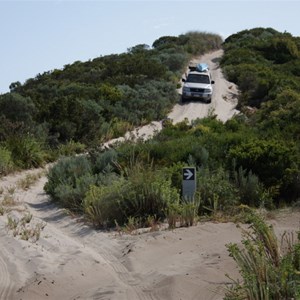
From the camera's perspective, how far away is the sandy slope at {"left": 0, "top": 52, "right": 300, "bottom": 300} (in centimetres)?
660

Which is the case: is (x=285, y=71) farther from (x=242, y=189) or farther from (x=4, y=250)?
(x=4, y=250)

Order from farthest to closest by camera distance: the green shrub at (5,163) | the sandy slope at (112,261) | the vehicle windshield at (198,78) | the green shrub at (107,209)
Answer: the vehicle windshield at (198,78) < the green shrub at (5,163) < the green shrub at (107,209) < the sandy slope at (112,261)

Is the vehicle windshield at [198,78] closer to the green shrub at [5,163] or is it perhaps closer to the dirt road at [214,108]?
the dirt road at [214,108]

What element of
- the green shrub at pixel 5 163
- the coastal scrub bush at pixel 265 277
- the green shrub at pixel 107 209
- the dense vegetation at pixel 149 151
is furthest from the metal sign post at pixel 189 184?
the green shrub at pixel 5 163

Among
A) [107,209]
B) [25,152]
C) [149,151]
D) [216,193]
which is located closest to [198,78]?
[25,152]

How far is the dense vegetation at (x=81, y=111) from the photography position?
1806 centimetres

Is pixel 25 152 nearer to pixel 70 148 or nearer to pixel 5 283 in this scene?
pixel 70 148

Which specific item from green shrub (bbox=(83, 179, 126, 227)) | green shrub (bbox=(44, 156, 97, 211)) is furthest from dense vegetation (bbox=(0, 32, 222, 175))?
green shrub (bbox=(83, 179, 126, 227))

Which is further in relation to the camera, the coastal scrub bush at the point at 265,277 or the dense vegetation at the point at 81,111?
the dense vegetation at the point at 81,111

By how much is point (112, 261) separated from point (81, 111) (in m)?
14.9

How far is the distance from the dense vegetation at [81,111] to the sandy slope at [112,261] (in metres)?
6.98

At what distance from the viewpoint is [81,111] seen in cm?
2248

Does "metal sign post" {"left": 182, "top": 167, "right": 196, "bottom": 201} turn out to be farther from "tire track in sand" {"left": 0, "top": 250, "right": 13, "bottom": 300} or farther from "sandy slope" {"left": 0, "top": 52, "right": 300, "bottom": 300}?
"tire track in sand" {"left": 0, "top": 250, "right": 13, "bottom": 300}

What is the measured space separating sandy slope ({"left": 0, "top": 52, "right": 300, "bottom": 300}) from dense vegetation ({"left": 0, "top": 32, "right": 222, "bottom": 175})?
22.9 feet
